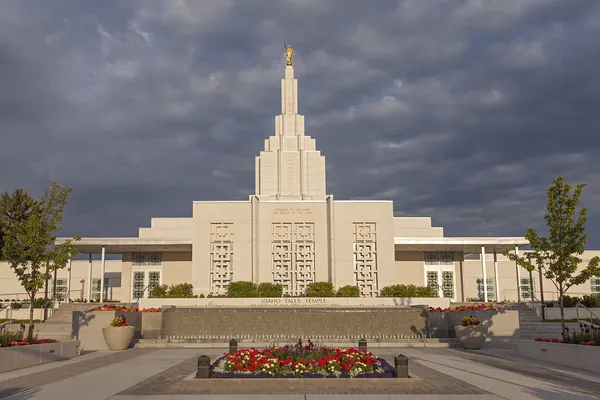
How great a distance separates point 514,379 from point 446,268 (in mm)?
35718

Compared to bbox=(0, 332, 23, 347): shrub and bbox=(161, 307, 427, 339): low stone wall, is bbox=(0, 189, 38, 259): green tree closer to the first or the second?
bbox=(161, 307, 427, 339): low stone wall

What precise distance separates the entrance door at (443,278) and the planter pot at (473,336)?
25.3 m

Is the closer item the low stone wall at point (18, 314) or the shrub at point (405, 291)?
the low stone wall at point (18, 314)

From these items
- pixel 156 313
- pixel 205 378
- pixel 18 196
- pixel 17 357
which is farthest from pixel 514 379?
pixel 18 196

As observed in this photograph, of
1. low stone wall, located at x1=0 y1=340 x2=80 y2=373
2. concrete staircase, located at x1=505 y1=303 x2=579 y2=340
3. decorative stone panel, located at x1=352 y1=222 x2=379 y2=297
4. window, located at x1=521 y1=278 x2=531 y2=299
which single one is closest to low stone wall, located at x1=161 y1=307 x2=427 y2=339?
concrete staircase, located at x1=505 y1=303 x2=579 y2=340

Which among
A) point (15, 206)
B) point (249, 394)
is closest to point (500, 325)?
point (249, 394)

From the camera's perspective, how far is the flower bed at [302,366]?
40.8 ft

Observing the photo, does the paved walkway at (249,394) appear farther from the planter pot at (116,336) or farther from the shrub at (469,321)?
the shrub at (469,321)

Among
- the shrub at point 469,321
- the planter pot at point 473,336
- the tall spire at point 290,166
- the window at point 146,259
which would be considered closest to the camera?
the planter pot at point 473,336

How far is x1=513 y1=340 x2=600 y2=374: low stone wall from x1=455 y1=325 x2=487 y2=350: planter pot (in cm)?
243

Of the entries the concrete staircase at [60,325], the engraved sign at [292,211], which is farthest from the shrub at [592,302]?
the concrete staircase at [60,325]

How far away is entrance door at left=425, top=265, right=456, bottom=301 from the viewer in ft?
158

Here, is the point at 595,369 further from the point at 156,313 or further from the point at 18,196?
the point at 18,196

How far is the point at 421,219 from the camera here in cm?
4994
